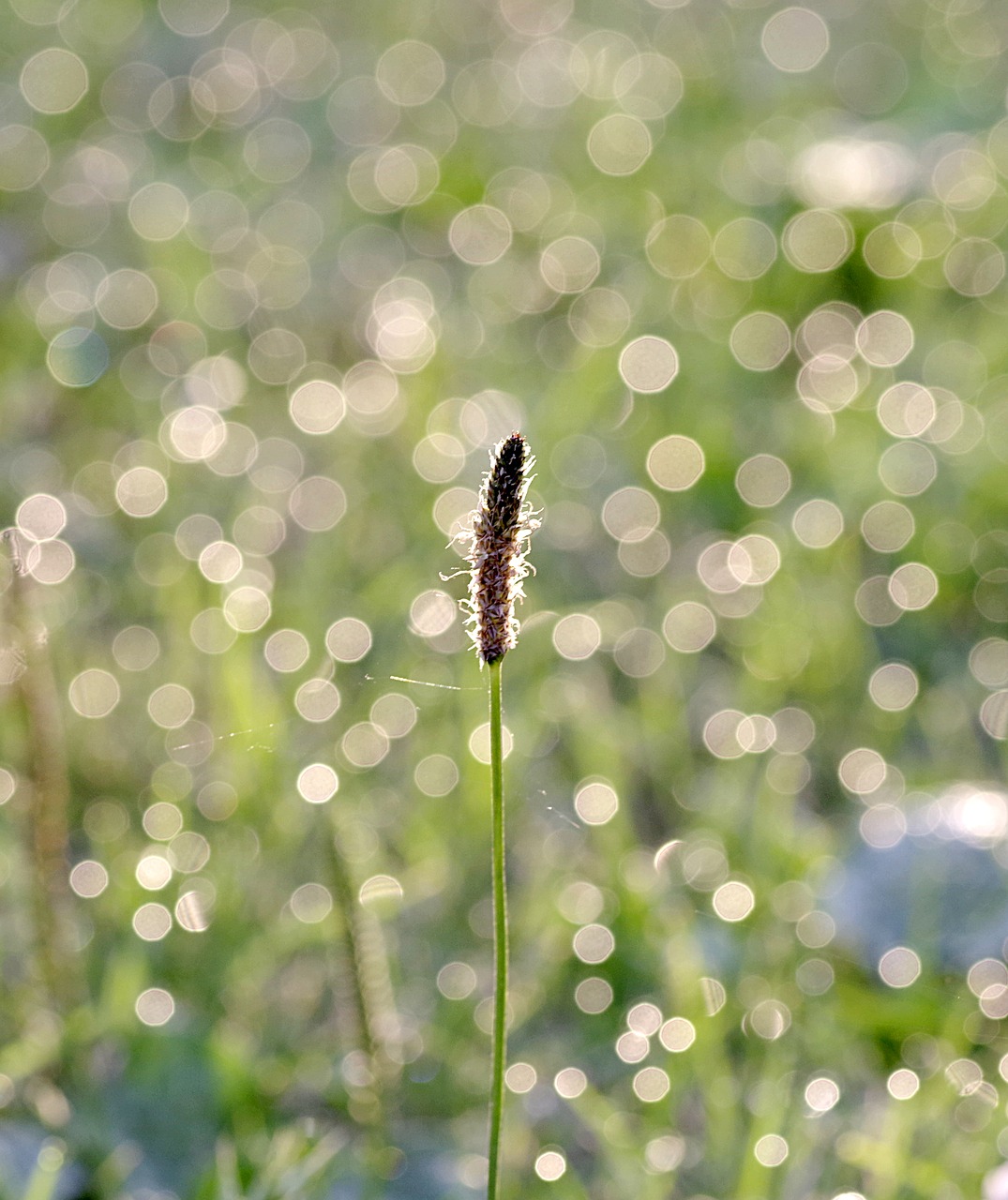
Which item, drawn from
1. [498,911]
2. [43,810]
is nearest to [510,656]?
[43,810]

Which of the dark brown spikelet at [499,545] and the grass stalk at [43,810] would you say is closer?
the dark brown spikelet at [499,545]

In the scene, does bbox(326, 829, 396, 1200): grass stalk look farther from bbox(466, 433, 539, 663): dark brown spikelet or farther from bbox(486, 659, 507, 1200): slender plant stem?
bbox(466, 433, 539, 663): dark brown spikelet

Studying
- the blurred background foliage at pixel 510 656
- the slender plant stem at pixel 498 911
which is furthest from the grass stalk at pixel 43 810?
the slender plant stem at pixel 498 911

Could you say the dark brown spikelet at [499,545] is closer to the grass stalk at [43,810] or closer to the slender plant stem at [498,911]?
the slender plant stem at [498,911]

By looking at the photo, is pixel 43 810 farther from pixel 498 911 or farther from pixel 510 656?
pixel 510 656

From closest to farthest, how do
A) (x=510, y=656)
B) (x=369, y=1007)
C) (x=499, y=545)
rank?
1. (x=499, y=545)
2. (x=369, y=1007)
3. (x=510, y=656)

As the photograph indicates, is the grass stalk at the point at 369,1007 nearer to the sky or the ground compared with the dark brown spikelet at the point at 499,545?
nearer to the ground

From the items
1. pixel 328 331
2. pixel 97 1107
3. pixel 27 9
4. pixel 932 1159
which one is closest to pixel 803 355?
pixel 328 331

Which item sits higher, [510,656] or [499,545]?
[499,545]
